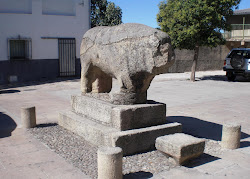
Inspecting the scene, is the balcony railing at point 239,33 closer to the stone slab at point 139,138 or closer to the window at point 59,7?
the window at point 59,7

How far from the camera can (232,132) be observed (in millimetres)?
5355

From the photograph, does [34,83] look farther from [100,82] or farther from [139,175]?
[139,175]

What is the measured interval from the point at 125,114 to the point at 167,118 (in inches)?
105

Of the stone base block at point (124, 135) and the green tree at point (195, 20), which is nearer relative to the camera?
the stone base block at point (124, 135)

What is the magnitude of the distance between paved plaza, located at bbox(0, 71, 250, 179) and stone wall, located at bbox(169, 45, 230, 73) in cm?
466

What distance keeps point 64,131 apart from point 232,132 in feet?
11.6

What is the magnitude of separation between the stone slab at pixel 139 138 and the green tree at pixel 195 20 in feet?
30.1

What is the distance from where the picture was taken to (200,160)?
4.86m

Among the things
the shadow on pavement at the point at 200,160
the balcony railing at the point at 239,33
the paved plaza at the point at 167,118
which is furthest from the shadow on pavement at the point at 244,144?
the balcony railing at the point at 239,33

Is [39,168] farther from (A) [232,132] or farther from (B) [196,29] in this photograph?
(B) [196,29]

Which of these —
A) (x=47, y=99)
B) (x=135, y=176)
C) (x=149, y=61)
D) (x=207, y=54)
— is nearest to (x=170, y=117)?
(x=149, y=61)

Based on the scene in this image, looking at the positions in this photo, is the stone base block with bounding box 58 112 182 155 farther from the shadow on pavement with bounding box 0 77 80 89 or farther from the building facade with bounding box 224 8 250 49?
the building facade with bounding box 224 8 250 49

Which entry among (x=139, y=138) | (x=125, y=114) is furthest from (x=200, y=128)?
(x=125, y=114)

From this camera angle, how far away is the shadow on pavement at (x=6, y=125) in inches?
247
